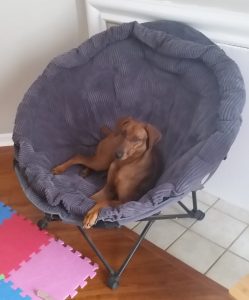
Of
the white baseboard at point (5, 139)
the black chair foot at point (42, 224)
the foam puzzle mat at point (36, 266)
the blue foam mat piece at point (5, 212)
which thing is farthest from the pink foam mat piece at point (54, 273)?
the white baseboard at point (5, 139)

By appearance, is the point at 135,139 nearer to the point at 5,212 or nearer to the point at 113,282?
the point at 113,282

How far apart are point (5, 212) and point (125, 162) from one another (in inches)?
28.7

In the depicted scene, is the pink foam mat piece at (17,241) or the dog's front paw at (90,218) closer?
the dog's front paw at (90,218)

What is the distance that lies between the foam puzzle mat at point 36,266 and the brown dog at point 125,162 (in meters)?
0.32

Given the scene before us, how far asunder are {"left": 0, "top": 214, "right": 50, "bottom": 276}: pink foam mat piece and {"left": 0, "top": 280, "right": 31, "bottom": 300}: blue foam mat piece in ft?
0.21

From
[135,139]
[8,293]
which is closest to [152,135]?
[135,139]

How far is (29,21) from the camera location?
2.15 meters

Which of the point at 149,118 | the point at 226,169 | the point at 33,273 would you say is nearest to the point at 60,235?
the point at 33,273

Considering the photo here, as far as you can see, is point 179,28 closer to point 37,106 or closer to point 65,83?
point 65,83

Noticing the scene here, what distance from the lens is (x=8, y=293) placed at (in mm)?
1640

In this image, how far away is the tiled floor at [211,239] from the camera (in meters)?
1.76

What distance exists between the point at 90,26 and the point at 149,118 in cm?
59

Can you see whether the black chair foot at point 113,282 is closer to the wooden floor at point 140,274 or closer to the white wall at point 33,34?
the wooden floor at point 140,274

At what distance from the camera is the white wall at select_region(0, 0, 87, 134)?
6.95ft
